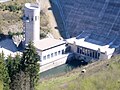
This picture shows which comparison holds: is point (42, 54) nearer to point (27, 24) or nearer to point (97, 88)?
point (27, 24)

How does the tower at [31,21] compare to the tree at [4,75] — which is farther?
the tower at [31,21]

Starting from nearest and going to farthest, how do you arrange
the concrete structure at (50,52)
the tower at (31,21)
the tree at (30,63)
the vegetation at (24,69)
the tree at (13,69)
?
1. the vegetation at (24,69)
2. the tree at (13,69)
3. the tree at (30,63)
4. the concrete structure at (50,52)
5. the tower at (31,21)

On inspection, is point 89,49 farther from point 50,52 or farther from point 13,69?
point 13,69

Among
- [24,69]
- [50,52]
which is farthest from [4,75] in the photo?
[50,52]

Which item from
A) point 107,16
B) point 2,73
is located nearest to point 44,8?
point 107,16

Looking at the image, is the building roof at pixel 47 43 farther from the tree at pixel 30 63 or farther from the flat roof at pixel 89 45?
the tree at pixel 30 63

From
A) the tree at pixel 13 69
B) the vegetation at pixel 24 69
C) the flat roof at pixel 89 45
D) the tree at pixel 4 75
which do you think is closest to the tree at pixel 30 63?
the vegetation at pixel 24 69
